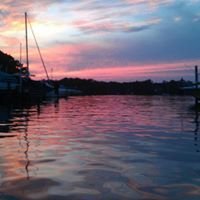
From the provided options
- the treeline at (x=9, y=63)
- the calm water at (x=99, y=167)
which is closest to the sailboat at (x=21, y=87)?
the treeline at (x=9, y=63)

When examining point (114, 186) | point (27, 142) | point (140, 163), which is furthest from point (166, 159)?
point (27, 142)

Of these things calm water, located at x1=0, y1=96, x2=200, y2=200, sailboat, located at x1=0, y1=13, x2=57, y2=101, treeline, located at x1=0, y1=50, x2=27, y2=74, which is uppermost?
treeline, located at x1=0, y1=50, x2=27, y2=74

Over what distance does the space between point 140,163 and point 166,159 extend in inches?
40.9

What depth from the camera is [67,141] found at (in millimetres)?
15062

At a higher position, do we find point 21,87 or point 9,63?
point 9,63

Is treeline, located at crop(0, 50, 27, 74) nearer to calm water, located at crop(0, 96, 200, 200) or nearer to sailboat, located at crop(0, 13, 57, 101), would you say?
sailboat, located at crop(0, 13, 57, 101)

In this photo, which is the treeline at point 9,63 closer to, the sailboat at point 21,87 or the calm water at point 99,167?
the sailboat at point 21,87

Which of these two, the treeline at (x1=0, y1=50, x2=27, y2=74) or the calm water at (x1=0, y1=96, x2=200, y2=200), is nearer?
the calm water at (x1=0, y1=96, x2=200, y2=200)

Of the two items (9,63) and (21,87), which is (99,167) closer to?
(21,87)

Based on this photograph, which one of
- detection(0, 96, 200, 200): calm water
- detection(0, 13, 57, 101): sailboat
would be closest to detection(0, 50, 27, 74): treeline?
detection(0, 13, 57, 101): sailboat

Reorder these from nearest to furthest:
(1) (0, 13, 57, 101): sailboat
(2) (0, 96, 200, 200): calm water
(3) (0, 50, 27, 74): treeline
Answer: (2) (0, 96, 200, 200): calm water, (1) (0, 13, 57, 101): sailboat, (3) (0, 50, 27, 74): treeline

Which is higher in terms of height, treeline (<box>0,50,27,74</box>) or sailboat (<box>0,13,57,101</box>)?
treeline (<box>0,50,27,74</box>)

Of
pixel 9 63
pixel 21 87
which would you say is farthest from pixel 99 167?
pixel 9 63

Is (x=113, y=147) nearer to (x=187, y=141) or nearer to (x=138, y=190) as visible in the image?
(x=187, y=141)
